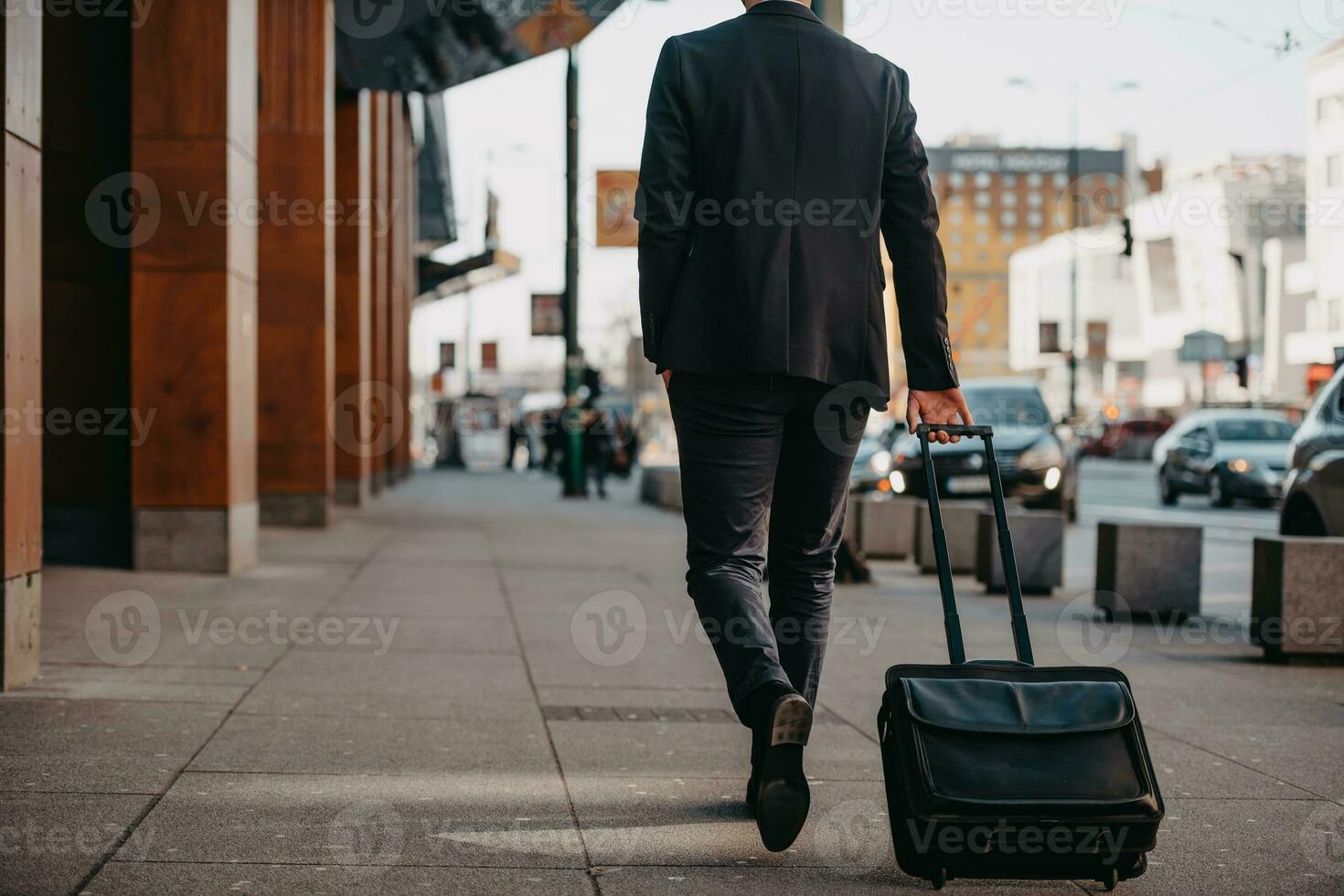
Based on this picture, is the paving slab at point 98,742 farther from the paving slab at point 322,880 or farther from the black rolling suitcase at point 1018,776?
the black rolling suitcase at point 1018,776

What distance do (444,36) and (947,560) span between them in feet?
54.2

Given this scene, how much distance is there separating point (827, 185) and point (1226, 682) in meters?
4.04

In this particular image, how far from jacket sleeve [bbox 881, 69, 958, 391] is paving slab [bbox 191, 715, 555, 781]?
170cm

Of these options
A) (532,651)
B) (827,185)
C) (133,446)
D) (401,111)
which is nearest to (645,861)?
(827,185)

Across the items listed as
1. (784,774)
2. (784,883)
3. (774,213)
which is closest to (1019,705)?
(784,774)

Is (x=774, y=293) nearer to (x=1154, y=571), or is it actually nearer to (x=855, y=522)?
(x=1154, y=571)

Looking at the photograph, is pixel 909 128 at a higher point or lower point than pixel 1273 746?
higher

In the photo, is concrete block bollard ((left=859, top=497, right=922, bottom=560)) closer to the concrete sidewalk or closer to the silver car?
the concrete sidewalk

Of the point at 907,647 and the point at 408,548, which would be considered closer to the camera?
the point at 907,647

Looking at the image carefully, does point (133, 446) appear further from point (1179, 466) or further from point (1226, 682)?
point (1179, 466)

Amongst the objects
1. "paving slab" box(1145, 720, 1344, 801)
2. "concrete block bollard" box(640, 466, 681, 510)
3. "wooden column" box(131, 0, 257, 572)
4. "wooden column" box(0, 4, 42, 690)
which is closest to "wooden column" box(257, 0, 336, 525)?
"wooden column" box(131, 0, 257, 572)

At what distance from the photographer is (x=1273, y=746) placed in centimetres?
539

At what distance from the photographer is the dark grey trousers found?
3818 mm

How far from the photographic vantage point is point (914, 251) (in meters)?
4.01
